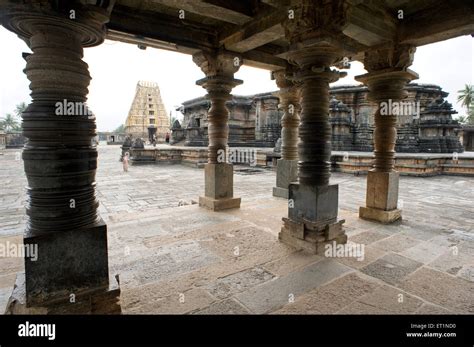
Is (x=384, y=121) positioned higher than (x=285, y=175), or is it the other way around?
(x=384, y=121)

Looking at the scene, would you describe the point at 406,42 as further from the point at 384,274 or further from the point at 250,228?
the point at 250,228

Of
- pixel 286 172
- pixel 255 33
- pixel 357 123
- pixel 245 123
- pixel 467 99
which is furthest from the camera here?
pixel 467 99

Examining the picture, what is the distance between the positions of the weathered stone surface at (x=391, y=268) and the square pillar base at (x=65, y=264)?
9.09 ft

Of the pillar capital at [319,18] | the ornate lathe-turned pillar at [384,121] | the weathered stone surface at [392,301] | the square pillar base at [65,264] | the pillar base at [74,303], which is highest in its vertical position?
the pillar capital at [319,18]

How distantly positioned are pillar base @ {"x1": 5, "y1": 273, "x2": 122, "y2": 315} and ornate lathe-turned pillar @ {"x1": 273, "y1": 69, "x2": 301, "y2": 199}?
16.8 ft

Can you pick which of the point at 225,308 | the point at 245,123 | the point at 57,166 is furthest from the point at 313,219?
the point at 245,123

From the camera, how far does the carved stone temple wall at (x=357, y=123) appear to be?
15297mm

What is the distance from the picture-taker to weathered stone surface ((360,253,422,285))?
111 inches

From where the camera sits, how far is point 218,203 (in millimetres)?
5434

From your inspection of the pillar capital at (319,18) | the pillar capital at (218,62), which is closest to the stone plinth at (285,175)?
the pillar capital at (218,62)

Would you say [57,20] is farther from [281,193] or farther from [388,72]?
[281,193]

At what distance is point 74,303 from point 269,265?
1.99 m

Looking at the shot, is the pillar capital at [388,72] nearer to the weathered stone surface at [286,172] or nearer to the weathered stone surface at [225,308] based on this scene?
the weathered stone surface at [286,172]

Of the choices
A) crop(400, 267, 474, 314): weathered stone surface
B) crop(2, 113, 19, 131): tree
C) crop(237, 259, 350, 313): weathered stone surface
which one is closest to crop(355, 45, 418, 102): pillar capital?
crop(400, 267, 474, 314): weathered stone surface
